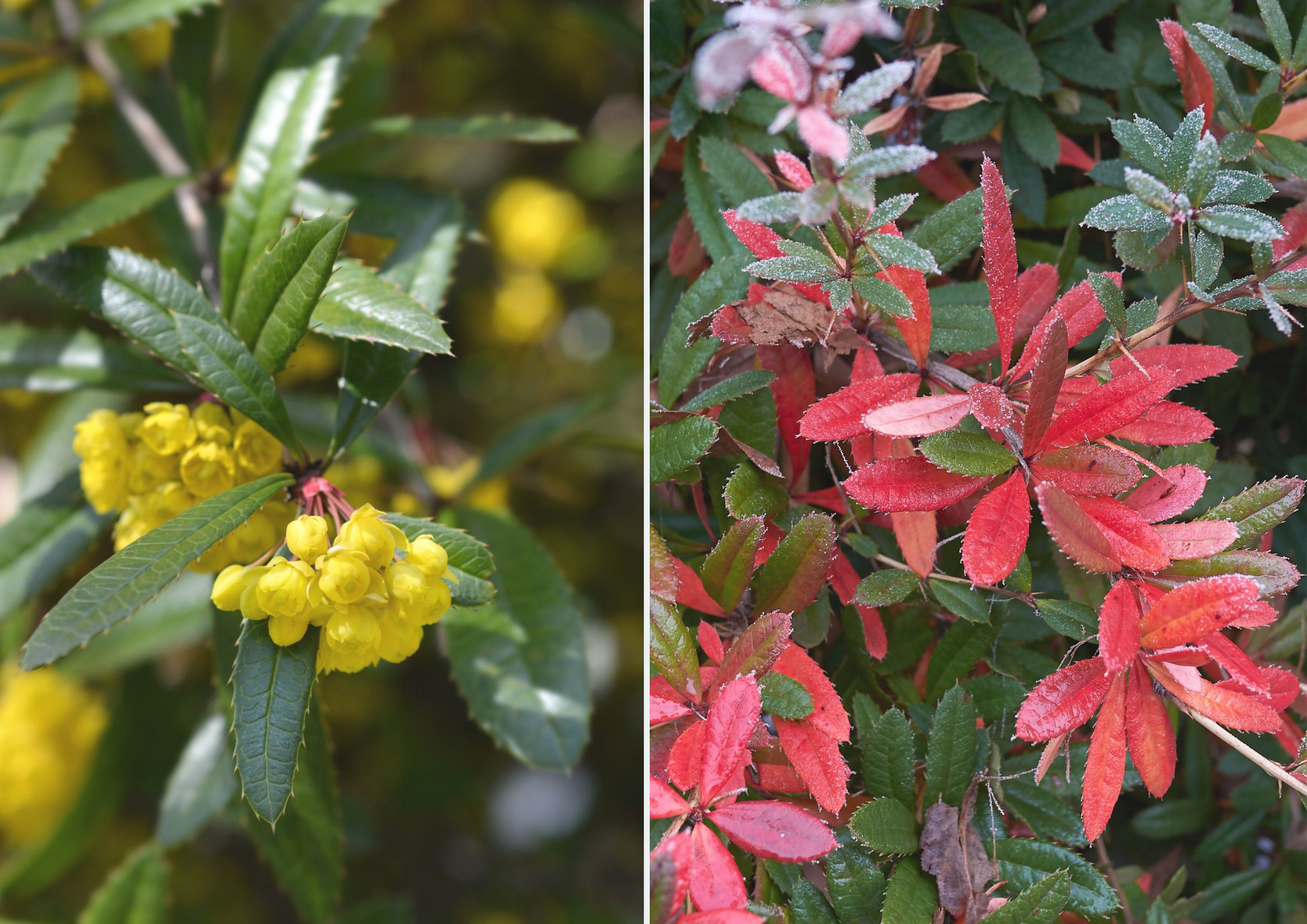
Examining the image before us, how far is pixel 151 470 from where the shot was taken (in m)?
0.77

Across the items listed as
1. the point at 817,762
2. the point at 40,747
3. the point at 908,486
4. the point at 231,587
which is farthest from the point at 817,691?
the point at 40,747

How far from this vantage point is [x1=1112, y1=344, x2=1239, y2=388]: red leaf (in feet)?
1.87

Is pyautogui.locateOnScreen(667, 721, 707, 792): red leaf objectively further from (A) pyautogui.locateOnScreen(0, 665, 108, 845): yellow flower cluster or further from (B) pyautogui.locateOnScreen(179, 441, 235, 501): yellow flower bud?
(A) pyautogui.locateOnScreen(0, 665, 108, 845): yellow flower cluster

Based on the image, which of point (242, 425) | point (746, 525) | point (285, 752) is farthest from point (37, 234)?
point (746, 525)

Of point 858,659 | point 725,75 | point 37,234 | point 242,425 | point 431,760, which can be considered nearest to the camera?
point 725,75

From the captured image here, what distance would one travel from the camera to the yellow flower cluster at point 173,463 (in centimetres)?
→ 75

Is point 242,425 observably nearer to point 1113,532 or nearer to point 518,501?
point 1113,532

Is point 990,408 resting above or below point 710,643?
above

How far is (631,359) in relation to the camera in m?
1.66

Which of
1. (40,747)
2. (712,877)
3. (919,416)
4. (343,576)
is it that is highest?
(919,416)

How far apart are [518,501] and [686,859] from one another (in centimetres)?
113

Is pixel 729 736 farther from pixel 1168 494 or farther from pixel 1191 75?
pixel 1191 75

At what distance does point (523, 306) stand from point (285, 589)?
1145 mm

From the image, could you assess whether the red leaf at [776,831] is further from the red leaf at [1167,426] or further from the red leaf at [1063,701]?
the red leaf at [1167,426]
